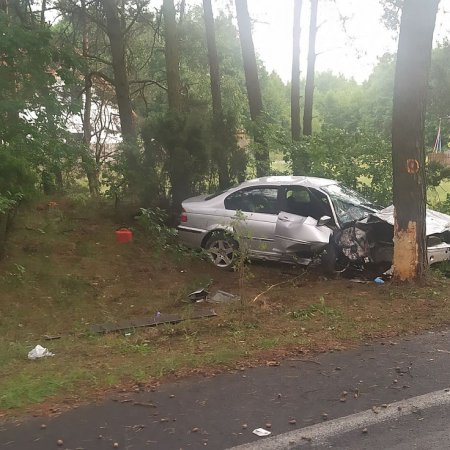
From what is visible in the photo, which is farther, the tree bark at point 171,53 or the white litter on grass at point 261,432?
the tree bark at point 171,53

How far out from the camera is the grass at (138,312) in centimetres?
462

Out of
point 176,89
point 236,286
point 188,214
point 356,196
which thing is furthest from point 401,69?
point 176,89

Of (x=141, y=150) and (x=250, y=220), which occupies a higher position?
(x=141, y=150)

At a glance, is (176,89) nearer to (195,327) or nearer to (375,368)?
(195,327)

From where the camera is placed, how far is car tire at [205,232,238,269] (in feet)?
31.5

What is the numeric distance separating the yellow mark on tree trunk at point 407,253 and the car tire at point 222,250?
3.02 metres

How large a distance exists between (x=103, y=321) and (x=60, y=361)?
214cm

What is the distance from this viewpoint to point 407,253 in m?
7.41

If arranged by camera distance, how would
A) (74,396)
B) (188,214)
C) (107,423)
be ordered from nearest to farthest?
(107,423), (74,396), (188,214)

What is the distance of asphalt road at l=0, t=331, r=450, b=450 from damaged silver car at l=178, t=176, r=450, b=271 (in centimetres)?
315

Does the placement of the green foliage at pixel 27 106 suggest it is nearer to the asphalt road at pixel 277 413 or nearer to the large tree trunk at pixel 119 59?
the asphalt road at pixel 277 413

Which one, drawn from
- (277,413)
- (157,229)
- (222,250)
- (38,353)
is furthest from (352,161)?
(277,413)

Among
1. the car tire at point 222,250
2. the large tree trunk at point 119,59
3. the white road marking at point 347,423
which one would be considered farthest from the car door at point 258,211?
the large tree trunk at point 119,59

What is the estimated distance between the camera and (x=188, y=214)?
10.2 meters
